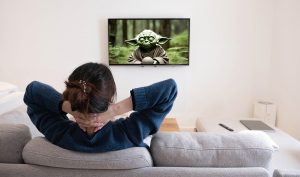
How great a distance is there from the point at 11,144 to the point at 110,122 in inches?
16.2

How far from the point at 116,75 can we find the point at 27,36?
54.6 inches

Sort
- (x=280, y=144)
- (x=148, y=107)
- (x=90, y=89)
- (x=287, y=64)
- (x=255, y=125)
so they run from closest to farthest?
(x=90, y=89) < (x=148, y=107) < (x=280, y=144) < (x=255, y=125) < (x=287, y=64)

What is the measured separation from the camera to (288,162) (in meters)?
1.76

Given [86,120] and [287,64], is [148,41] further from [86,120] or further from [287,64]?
[86,120]

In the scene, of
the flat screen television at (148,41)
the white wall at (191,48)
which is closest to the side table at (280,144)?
the white wall at (191,48)

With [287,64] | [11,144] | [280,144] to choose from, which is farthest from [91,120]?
[287,64]

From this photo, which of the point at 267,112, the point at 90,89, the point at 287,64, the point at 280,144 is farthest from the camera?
the point at 267,112

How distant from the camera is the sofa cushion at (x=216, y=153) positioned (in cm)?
100

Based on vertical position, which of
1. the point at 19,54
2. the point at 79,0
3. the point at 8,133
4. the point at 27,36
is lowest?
the point at 8,133

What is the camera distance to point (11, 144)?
1.02 m

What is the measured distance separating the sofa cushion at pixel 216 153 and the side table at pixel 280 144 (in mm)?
731

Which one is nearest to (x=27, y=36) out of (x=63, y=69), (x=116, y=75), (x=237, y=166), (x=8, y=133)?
(x=63, y=69)

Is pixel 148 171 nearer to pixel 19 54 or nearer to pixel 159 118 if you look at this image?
pixel 159 118

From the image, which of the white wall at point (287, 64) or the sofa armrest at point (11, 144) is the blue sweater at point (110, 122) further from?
the white wall at point (287, 64)
